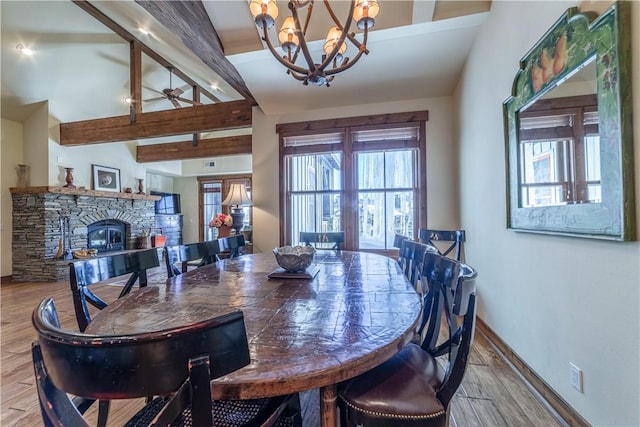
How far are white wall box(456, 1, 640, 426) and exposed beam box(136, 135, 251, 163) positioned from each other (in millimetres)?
4369

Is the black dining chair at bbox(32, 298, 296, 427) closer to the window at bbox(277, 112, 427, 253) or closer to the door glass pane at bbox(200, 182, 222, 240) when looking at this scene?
the window at bbox(277, 112, 427, 253)

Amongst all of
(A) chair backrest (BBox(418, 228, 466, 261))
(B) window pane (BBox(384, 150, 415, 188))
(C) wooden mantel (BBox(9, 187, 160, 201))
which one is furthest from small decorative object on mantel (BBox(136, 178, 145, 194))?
(A) chair backrest (BBox(418, 228, 466, 261))

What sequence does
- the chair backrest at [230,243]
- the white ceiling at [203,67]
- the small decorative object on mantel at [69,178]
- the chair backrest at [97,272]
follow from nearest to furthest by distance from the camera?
the chair backrest at [97,272], the chair backrest at [230,243], the white ceiling at [203,67], the small decorative object on mantel at [69,178]

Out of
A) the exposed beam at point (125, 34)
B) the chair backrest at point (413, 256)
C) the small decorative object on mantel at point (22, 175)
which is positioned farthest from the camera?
the small decorative object on mantel at point (22, 175)

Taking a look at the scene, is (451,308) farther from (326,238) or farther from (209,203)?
(209,203)

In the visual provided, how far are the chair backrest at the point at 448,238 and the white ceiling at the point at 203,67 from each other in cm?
175

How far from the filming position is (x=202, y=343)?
49cm

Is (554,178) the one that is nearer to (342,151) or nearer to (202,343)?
(202,343)

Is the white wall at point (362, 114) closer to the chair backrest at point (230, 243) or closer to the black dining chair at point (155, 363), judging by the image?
the chair backrest at point (230, 243)

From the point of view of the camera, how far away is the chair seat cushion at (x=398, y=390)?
35.3 inches

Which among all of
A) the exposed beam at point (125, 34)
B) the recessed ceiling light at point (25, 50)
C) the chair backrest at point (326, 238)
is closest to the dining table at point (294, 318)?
the chair backrest at point (326, 238)

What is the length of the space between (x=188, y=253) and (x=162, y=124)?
11.4ft

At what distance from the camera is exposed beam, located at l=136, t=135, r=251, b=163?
19.5 feet

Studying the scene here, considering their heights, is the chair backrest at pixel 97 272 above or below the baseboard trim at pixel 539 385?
above
